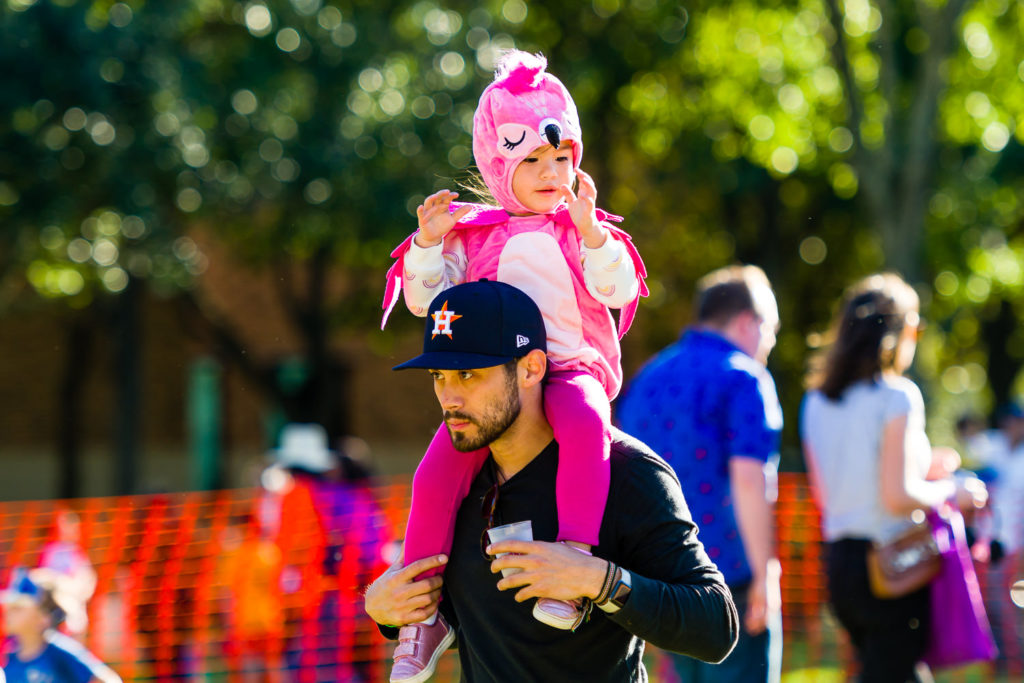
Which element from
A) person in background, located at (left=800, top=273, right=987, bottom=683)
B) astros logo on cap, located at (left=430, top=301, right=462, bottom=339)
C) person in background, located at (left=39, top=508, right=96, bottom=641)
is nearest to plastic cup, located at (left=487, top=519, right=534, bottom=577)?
astros logo on cap, located at (left=430, top=301, right=462, bottom=339)

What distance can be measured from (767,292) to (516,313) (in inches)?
98.1

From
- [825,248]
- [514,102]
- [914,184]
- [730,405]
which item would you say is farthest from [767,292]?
[825,248]

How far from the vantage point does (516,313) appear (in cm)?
246

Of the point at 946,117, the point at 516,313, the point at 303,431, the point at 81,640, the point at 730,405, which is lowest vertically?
the point at 81,640

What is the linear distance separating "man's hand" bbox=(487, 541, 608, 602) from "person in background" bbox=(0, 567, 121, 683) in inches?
132

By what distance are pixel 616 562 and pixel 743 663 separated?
2.01 metres

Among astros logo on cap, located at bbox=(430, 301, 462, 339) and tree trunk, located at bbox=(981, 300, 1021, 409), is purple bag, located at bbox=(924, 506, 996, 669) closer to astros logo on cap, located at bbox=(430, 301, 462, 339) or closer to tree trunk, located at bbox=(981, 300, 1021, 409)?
astros logo on cap, located at bbox=(430, 301, 462, 339)

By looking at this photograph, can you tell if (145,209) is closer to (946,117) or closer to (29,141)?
(29,141)

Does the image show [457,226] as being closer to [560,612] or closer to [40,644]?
[560,612]

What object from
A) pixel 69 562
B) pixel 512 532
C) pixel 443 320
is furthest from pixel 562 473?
pixel 69 562

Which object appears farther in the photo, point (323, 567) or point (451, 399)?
point (323, 567)

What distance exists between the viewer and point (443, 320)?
2.47m

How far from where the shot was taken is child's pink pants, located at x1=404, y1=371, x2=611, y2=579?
244 centimetres

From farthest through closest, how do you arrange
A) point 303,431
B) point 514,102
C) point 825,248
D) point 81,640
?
point 825,248
point 303,431
point 81,640
point 514,102
